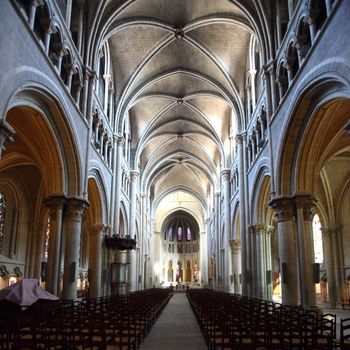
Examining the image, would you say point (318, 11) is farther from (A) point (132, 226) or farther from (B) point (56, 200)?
(A) point (132, 226)

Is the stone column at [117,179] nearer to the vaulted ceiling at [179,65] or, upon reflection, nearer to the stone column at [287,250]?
the vaulted ceiling at [179,65]

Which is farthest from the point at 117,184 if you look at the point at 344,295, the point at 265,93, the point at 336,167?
the point at 344,295

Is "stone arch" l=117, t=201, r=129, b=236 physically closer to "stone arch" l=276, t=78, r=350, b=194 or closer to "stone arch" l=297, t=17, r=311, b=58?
"stone arch" l=276, t=78, r=350, b=194

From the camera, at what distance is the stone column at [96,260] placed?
23.5 metres

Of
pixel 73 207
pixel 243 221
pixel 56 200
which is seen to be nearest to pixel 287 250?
pixel 73 207

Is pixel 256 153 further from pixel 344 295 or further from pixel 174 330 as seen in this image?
pixel 174 330

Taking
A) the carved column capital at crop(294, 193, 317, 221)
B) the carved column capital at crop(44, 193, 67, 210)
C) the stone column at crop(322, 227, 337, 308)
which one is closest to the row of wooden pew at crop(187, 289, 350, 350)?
the carved column capital at crop(294, 193, 317, 221)

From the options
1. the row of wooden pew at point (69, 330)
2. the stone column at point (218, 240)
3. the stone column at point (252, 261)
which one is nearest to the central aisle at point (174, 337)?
the row of wooden pew at point (69, 330)

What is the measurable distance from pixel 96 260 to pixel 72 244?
5734mm

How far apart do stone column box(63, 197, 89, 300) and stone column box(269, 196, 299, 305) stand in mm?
8833

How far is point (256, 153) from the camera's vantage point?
24.8m

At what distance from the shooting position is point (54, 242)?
17516 mm

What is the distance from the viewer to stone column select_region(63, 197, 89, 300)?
1808 centimetres

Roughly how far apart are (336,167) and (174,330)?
17101mm
